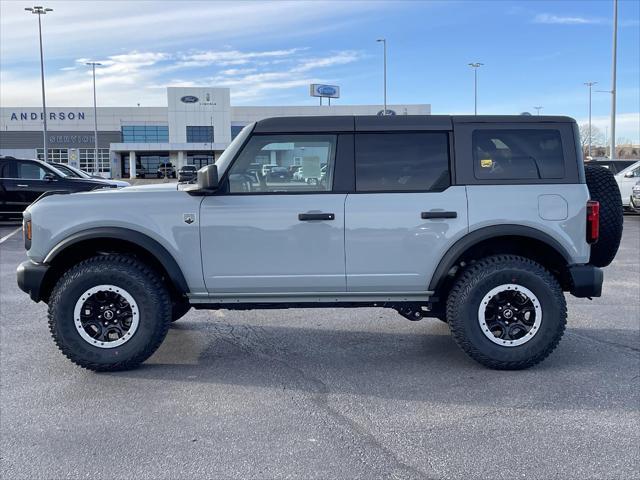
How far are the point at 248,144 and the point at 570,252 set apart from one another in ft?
8.68

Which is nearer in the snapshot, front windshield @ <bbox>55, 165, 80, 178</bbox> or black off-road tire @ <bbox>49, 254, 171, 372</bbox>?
black off-road tire @ <bbox>49, 254, 171, 372</bbox>

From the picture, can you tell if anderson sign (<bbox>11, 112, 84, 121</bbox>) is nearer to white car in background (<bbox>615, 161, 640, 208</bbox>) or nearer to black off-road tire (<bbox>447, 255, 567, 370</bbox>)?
white car in background (<bbox>615, 161, 640, 208</bbox>)

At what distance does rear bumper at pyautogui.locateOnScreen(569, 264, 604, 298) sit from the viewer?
5137mm

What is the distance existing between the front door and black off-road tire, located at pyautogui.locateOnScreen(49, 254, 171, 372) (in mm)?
483

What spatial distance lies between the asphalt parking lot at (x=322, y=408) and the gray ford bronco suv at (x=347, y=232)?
42 cm

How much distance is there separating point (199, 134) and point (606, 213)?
251 feet

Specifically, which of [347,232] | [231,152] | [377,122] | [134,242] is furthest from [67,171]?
[347,232]

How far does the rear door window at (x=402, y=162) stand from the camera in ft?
16.9

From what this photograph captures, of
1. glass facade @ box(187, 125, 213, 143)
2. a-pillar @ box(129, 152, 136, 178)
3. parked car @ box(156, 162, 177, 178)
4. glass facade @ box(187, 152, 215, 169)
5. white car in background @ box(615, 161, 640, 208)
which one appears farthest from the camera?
glass facade @ box(187, 125, 213, 143)

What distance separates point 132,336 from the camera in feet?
16.9

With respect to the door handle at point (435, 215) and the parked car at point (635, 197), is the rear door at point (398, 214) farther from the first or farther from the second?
the parked car at point (635, 197)

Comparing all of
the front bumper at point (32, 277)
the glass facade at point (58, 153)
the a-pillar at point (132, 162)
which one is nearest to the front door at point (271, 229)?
the front bumper at point (32, 277)

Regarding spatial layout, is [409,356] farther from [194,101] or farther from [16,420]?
[194,101]

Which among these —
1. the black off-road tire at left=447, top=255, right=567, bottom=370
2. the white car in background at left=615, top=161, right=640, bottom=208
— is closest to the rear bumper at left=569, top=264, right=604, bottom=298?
the black off-road tire at left=447, top=255, right=567, bottom=370
